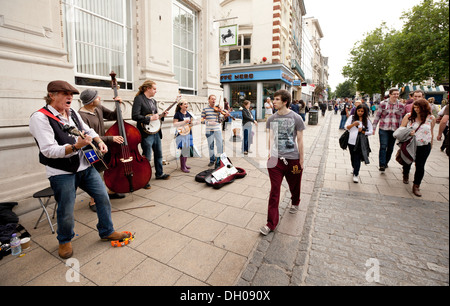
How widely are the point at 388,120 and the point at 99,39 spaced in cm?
737

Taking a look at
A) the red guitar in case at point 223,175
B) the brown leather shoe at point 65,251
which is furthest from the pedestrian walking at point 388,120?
the brown leather shoe at point 65,251

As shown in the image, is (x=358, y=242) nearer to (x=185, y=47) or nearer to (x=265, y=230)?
(x=265, y=230)

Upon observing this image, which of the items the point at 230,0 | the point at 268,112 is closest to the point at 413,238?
the point at 268,112

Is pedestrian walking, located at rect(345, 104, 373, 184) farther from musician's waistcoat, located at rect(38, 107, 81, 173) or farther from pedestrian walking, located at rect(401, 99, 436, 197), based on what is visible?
musician's waistcoat, located at rect(38, 107, 81, 173)

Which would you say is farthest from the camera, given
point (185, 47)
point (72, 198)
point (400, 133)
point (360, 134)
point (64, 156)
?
point (185, 47)

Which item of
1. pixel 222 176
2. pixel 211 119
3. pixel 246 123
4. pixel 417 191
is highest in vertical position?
pixel 211 119

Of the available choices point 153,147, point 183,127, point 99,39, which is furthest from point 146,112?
point 99,39

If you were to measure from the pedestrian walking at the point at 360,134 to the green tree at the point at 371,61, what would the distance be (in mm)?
27297

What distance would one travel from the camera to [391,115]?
5.76m

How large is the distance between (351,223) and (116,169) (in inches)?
153

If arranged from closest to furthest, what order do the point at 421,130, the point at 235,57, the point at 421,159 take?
1. the point at 421,130
2. the point at 421,159
3. the point at 235,57

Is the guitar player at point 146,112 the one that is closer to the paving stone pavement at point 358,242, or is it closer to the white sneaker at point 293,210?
the white sneaker at point 293,210

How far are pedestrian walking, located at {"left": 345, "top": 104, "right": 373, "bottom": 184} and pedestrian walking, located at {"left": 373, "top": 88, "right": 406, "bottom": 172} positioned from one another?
0.45m
